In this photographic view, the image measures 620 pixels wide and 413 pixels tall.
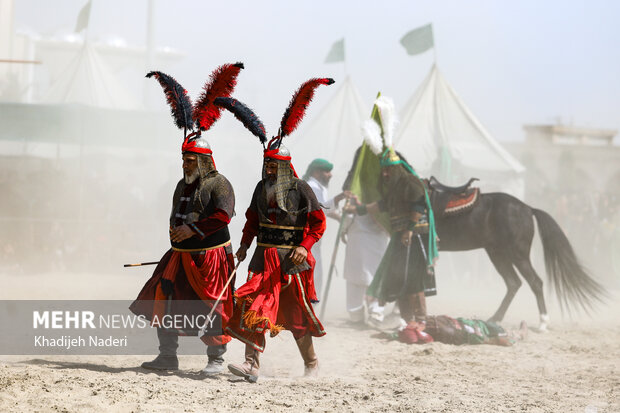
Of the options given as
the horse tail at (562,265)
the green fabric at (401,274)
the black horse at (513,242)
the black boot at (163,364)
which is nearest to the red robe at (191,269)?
the black boot at (163,364)

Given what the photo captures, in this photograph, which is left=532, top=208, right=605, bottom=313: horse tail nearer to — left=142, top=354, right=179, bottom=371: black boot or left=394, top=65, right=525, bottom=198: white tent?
left=394, top=65, right=525, bottom=198: white tent

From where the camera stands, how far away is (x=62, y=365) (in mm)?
4375

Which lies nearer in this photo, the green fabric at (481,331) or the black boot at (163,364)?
the black boot at (163,364)

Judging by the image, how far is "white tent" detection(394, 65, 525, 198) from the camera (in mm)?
12625

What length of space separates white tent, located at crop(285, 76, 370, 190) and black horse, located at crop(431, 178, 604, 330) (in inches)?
222

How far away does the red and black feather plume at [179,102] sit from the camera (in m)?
4.29

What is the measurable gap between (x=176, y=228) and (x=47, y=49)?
21.1 meters

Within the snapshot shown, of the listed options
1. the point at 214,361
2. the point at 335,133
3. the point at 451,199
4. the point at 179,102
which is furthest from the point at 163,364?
the point at 335,133

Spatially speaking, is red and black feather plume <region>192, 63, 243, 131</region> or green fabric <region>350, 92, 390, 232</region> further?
green fabric <region>350, 92, 390, 232</region>

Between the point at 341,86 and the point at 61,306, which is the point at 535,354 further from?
the point at 341,86

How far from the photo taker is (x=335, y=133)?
46.1ft

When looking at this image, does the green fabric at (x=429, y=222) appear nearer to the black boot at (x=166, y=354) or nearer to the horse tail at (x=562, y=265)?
the horse tail at (x=562, y=265)

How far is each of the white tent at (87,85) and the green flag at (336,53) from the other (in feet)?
13.5

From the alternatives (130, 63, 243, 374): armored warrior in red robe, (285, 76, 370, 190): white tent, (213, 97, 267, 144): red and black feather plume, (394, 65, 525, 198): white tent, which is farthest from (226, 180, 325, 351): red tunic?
(285, 76, 370, 190): white tent
